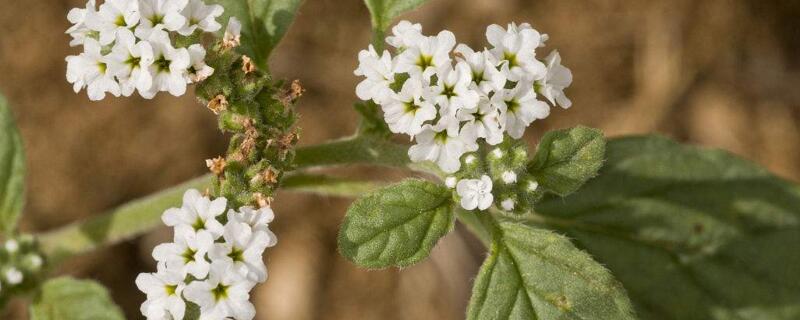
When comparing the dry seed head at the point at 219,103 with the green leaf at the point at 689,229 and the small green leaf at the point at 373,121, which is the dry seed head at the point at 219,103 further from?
the green leaf at the point at 689,229

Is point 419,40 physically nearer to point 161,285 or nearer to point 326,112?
point 161,285

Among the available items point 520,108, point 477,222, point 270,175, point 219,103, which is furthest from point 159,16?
point 477,222

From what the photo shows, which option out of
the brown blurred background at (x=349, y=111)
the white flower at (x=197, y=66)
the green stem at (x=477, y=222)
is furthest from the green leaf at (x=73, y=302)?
the brown blurred background at (x=349, y=111)

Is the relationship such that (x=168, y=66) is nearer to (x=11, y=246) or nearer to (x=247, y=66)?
(x=247, y=66)

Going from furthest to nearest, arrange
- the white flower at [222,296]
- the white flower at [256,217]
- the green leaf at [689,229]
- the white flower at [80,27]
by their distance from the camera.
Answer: the green leaf at [689,229]
the white flower at [80,27]
the white flower at [256,217]
the white flower at [222,296]

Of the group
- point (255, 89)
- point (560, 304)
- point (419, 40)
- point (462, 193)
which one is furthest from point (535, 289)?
point (255, 89)

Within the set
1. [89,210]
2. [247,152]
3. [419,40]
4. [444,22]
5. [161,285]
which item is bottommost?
[89,210]

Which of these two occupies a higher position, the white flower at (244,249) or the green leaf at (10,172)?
the white flower at (244,249)
